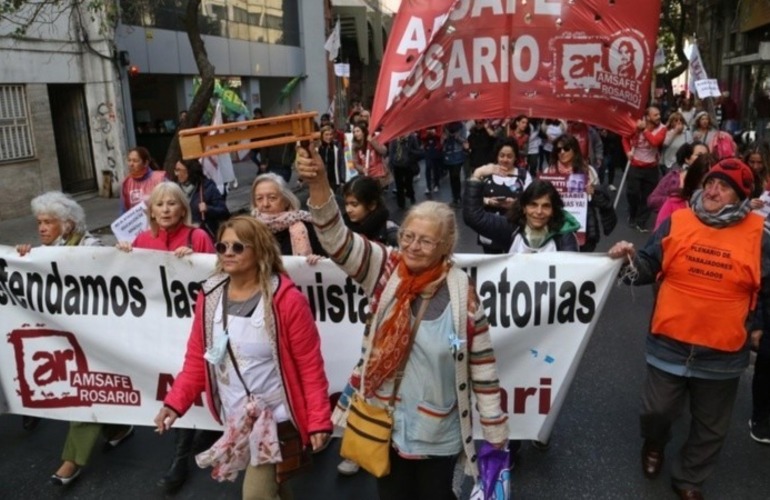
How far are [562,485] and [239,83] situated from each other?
20.6m

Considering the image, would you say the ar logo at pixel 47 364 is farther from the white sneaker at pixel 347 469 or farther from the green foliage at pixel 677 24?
the green foliage at pixel 677 24

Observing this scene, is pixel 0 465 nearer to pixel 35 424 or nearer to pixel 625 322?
pixel 35 424

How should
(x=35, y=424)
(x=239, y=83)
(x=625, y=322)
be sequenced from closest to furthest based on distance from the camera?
(x=35, y=424) → (x=625, y=322) → (x=239, y=83)

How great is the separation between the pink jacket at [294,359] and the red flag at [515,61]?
121 centimetres

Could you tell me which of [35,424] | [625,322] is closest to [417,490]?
[35,424]

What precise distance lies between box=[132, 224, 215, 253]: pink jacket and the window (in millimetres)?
9983

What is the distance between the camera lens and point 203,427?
3982mm

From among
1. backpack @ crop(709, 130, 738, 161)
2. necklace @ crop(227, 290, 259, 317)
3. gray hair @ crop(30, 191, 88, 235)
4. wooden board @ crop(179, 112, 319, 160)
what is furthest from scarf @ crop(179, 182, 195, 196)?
backpack @ crop(709, 130, 738, 161)

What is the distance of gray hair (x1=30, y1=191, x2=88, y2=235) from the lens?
4145mm

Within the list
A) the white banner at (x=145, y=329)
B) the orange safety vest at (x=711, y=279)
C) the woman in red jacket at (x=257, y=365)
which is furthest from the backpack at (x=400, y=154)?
the woman in red jacket at (x=257, y=365)

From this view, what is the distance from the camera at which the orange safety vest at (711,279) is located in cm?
326

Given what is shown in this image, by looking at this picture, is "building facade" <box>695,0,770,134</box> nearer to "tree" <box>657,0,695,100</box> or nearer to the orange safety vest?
"tree" <box>657,0,695,100</box>

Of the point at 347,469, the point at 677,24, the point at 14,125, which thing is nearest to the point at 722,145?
the point at 347,469

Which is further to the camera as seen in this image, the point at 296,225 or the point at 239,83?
the point at 239,83
